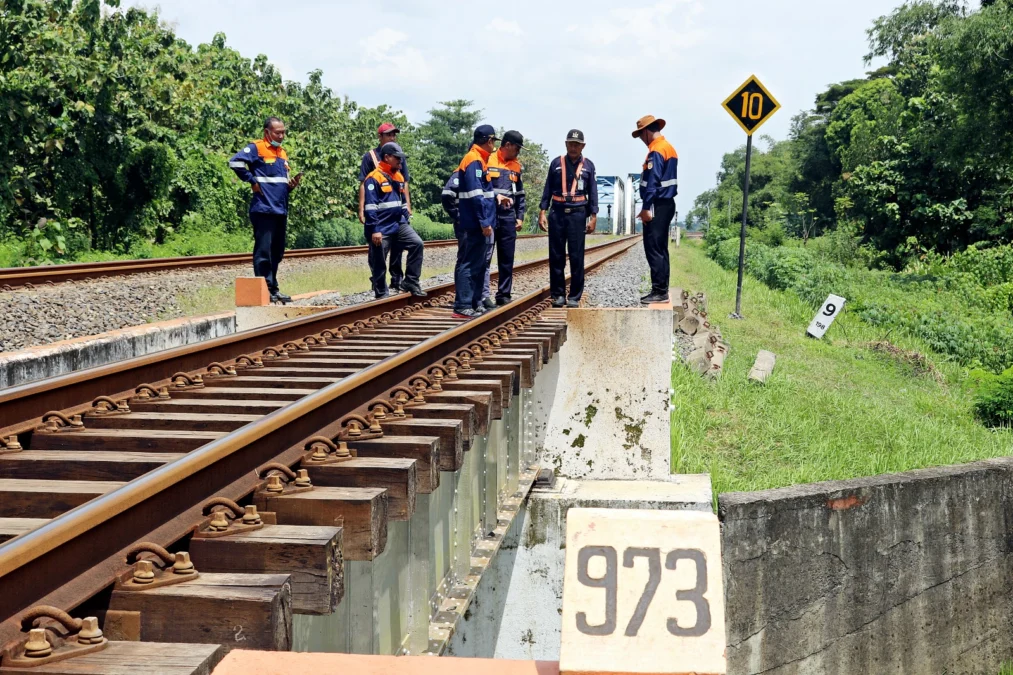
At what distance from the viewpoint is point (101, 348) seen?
7.79m

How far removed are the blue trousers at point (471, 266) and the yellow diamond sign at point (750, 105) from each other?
26.9 ft

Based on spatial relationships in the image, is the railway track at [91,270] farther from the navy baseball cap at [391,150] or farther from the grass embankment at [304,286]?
the navy baseball cap at [391,150]

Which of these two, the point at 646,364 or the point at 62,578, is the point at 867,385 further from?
the point at 62,578

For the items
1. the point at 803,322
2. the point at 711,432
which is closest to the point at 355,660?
the point at 711,432

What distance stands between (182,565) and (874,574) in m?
5.60

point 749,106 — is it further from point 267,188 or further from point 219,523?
point 219,523

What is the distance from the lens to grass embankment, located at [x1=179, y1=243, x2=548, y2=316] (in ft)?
39.4

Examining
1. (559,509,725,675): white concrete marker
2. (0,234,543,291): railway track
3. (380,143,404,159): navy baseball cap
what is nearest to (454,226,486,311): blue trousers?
(380,143,404,159): navy baseball cap

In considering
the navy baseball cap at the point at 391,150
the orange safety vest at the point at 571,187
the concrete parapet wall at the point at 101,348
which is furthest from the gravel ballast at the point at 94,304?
the orange safety vest at the point at 571,187

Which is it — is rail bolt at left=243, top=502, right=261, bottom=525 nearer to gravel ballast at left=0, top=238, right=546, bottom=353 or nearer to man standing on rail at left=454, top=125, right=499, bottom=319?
gravel ballast at left=0, top=238, right=546, bottom=353

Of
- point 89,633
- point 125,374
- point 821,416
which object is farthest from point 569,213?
point 89,633

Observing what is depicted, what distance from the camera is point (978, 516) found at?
7.44 metres

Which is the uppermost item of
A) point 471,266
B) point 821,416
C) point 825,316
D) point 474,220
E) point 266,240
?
point 474,220

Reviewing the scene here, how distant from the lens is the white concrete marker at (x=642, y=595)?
2.04 meters
